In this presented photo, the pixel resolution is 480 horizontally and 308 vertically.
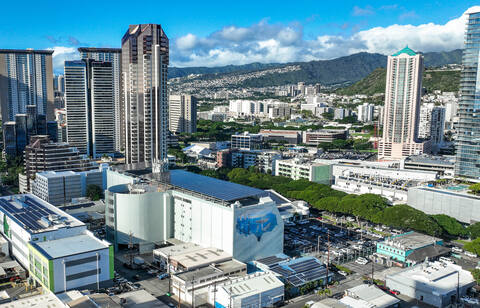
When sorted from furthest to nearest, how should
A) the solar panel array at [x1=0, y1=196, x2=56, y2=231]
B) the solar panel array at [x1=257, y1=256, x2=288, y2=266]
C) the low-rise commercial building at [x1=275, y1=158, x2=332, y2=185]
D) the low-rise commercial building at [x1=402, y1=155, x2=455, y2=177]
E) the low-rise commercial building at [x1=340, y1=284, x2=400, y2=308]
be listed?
the low-rise commercial building at [x1=402, y1=155, x2=455, y2=177] < the low-rise commercial building at [x1=275, y1=158, x2=332, y2=185] < the solar panel array at [x1=0, y1=196, x2=56, y2=231] < the solar panel array at [x1=257, y1=256, x2=288, y2=266] < the low-rise commercial building at [x1=340, y1=284, x2=400, y2=308]

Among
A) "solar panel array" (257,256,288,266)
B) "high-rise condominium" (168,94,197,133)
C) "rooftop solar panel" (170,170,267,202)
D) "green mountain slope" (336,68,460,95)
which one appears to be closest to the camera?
"solar panel array" (257,256,288,266)

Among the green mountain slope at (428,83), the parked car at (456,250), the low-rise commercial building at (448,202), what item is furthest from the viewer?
the green mountain slope at (428,83)

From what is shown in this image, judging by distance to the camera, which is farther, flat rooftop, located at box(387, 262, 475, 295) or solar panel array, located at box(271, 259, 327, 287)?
solar panel array, located at box(271, 259, 327, 287)

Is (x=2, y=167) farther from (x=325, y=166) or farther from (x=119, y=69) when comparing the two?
(x=325, y=166)

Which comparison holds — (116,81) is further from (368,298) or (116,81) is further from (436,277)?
Answer: (436,277)

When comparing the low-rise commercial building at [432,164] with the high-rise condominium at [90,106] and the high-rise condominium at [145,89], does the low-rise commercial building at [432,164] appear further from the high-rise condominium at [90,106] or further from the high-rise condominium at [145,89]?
the high-rise condominium at [90,106]

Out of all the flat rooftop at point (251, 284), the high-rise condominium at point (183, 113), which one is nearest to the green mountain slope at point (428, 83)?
the high-rise condominium at point (183, 113)

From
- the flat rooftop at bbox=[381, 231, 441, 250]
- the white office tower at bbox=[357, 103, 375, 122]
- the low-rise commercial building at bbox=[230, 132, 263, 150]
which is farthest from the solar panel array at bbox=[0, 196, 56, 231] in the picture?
the white office tower at bbox=[357, 103, 375, 122]

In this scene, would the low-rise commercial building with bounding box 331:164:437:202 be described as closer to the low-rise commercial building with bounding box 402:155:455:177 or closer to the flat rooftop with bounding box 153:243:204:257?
the low-rise commercial building with bounding box 402:155:455:177
